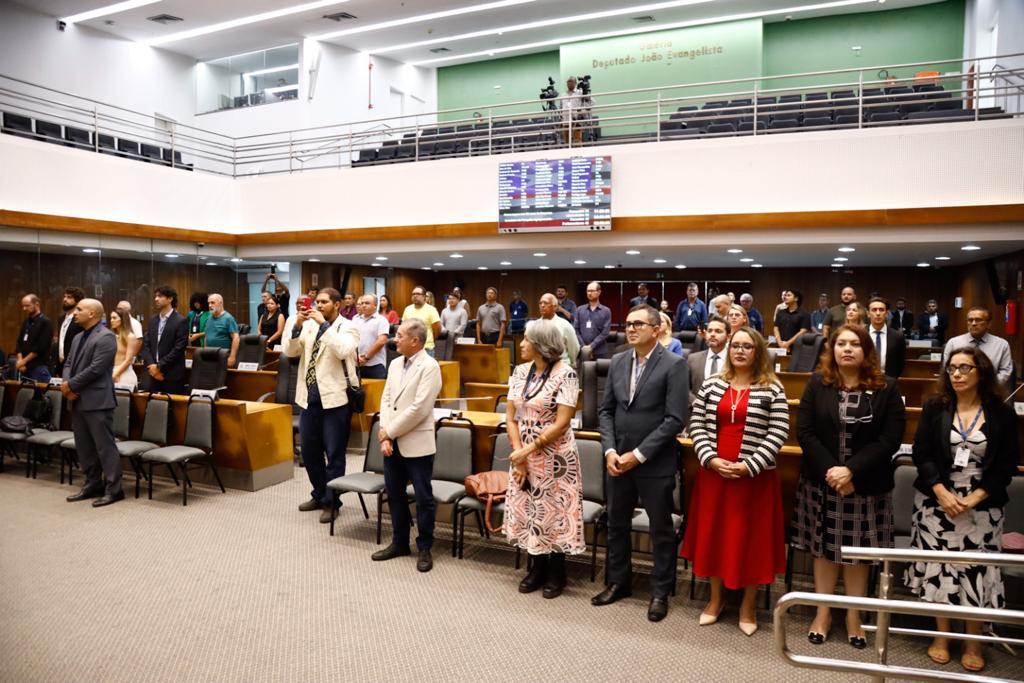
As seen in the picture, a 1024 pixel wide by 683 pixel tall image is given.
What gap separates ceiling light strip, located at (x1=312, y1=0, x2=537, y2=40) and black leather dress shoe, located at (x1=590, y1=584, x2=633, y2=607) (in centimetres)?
1294

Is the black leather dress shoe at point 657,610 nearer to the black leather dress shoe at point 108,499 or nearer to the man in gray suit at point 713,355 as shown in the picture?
the man in gray suit at point 713,355

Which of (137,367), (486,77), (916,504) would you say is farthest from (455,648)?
(486,77)

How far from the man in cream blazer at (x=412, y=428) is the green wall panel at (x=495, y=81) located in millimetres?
13861

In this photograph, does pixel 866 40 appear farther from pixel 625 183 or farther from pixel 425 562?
pixel 425 562

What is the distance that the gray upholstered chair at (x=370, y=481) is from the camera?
453 centimetres

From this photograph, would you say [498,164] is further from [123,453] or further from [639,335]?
[639,335]

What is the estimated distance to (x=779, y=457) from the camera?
388 cm

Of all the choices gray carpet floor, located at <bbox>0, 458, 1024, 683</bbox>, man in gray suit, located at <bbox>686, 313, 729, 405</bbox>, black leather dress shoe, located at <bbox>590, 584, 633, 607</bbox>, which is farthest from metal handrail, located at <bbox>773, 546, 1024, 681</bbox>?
man in gray suit, located at <bbox>686, 313, 729, 405</bbox>

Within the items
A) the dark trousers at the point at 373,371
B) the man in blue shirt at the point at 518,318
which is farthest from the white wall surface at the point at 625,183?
the dark trousers at the point at 373,371

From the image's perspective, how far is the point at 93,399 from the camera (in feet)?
17.8

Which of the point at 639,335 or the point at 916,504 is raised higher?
the point at 639,335

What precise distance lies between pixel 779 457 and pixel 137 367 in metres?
6.83

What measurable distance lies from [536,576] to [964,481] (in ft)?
7.21

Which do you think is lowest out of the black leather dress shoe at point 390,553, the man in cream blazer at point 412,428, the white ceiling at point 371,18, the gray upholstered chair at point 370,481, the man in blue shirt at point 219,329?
the black leather dress shoe at point 390,553
